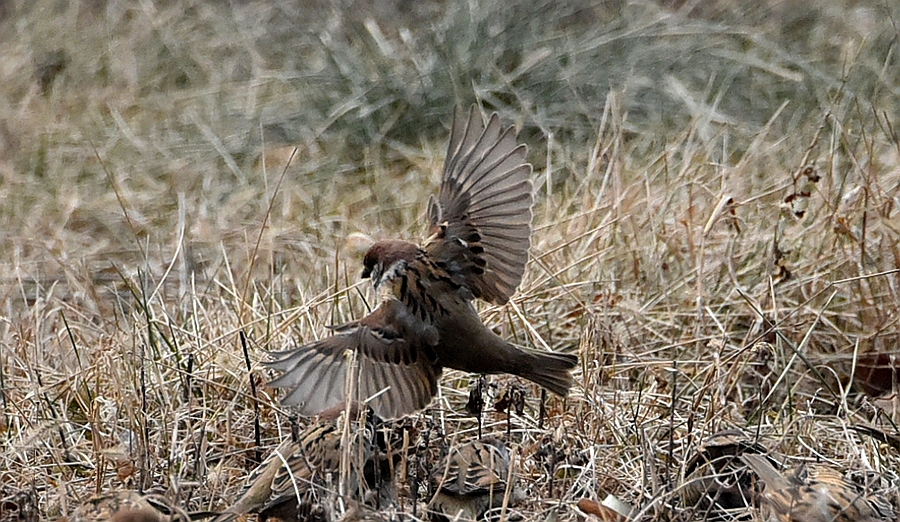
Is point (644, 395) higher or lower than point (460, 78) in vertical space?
lower

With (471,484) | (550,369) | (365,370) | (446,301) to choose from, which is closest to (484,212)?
(446,301)

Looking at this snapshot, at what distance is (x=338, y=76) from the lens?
730cm

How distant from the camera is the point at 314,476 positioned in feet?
10.4

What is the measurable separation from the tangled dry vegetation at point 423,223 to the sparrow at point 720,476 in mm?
65

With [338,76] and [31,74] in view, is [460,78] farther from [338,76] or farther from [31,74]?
[31,74]

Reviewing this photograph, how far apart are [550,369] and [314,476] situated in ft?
2.53

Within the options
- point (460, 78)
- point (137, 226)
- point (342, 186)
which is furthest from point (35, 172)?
point (460, 78)

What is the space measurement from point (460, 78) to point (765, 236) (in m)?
2.50

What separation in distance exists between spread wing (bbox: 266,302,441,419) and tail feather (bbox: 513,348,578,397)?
26 cm

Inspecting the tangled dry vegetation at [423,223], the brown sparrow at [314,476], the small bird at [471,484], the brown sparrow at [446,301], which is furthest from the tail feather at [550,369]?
the brown sparrow at [314,476]

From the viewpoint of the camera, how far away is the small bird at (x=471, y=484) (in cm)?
326

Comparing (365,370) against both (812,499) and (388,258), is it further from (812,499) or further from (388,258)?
(812,499)

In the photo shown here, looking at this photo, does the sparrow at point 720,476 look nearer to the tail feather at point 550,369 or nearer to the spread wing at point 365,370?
the tail feather at point 550,369

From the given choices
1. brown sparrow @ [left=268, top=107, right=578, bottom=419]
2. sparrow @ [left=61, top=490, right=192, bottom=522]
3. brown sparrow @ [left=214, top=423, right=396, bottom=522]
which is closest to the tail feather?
brown sparrow @ [left=268, top=107, right=578, bottom=419]
